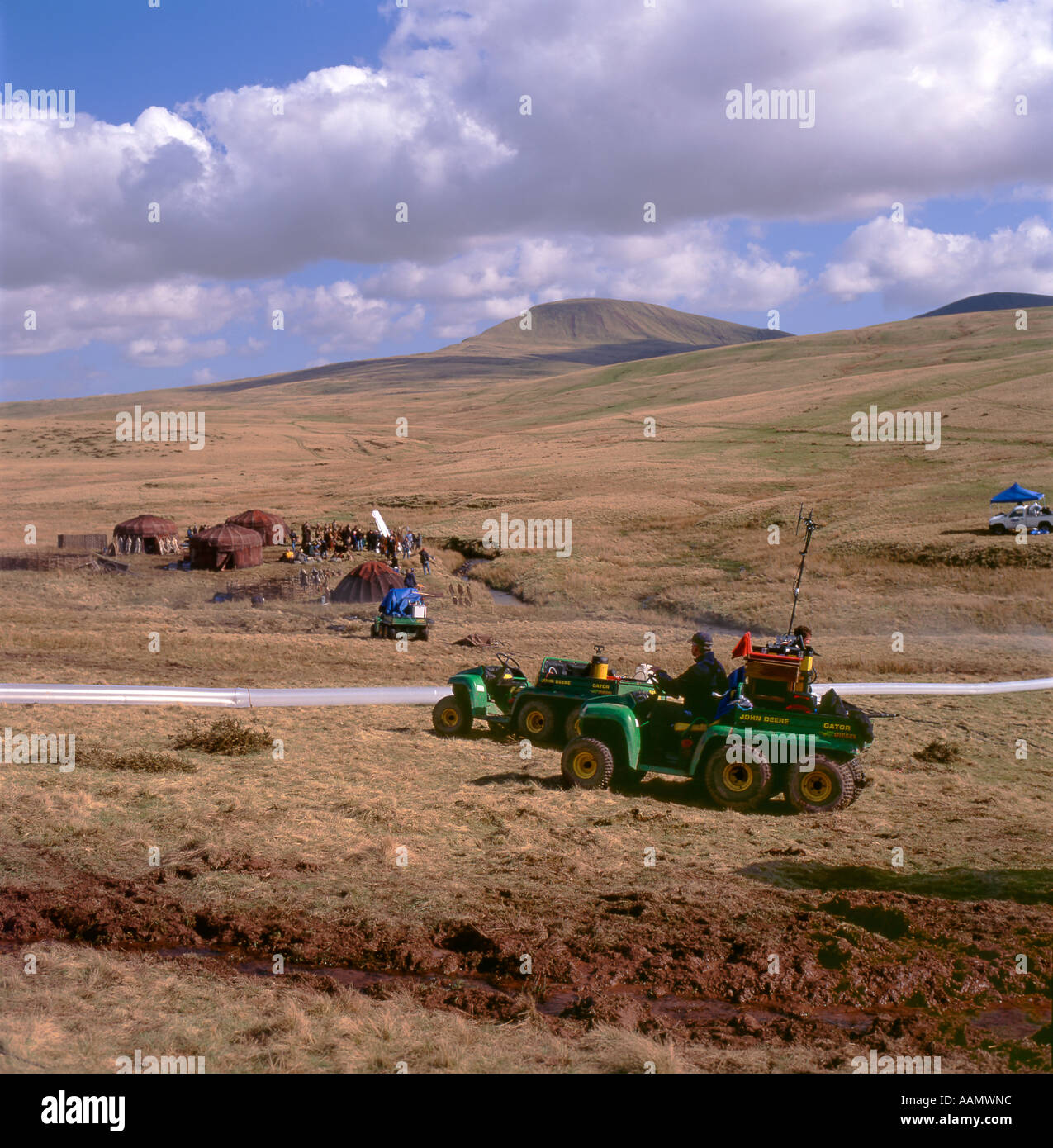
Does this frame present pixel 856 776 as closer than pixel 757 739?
No

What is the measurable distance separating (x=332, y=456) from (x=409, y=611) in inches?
2890

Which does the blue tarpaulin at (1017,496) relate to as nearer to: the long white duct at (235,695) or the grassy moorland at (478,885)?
the grassy moorland at (478,885)

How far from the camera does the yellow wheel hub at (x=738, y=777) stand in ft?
42.0

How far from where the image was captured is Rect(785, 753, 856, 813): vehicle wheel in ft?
41.9

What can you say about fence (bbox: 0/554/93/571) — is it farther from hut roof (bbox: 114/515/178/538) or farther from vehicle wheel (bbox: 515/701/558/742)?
vehicle wheel (bbox: 515/701/558/742)

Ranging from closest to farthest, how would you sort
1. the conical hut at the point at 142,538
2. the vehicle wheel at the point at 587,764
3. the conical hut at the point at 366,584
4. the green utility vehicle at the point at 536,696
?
1. the vehicle wheel at the point at 587,764
2. the green utility vehicle at the point at 536,696
3. the conical hut at the point at 366,584
4. the conical hut at the point at 142,538

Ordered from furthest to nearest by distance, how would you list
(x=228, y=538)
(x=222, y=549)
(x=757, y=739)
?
(x=228, y=538) < (x=222, y=549) < (x=757, y=739)

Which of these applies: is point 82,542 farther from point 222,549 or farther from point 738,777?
point 738,777

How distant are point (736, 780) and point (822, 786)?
3.59ft

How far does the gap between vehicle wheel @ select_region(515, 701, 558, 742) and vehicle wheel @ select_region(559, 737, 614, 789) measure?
172 cm

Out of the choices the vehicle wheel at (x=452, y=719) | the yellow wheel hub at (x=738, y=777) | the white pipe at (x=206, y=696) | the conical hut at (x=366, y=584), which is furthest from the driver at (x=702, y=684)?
the conical hut at (x=366, y=584)

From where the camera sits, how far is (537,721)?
1548 centimetres

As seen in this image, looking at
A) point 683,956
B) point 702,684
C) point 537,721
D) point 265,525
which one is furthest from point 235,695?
point 265,525

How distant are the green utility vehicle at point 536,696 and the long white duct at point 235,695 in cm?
335
